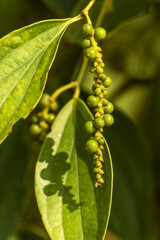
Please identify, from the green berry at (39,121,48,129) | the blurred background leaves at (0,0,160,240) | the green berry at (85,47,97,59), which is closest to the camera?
the green berry at (85,47,97,59)

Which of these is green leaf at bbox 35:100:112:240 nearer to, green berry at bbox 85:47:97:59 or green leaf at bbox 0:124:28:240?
green berry at bbox 85:47:97:59

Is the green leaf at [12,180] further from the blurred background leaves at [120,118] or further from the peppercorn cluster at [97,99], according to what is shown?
the peppercorn cluster at [97,99]

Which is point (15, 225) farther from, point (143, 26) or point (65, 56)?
point (143, 26)

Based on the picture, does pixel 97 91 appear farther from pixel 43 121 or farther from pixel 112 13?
pixel 112 13

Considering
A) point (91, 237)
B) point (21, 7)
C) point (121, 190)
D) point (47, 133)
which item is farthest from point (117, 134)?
point (21, 7)

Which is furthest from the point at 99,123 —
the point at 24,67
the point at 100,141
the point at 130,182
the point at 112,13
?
the point at 130,182

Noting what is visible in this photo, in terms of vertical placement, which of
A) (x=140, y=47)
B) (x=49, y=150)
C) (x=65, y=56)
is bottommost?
(x=49, y=150)

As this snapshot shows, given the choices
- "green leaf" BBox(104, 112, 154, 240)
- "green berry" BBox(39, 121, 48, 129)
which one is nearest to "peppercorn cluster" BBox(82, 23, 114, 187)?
"green berry" BBox(39, 121, 48, 129)
